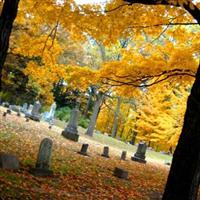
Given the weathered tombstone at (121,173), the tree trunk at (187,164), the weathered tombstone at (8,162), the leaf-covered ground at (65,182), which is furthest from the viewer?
the weathered tombstone at (121,173)

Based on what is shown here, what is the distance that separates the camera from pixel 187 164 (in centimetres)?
630

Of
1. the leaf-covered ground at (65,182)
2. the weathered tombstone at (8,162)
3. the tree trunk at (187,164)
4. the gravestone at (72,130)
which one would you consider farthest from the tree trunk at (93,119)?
the tree trunk at (187,164)

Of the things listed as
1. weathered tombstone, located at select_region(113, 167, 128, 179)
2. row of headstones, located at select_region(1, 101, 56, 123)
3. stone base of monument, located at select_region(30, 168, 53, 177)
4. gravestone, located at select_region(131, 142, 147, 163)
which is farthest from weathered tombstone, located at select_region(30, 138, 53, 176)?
row of headstones, located at select_region(1, 101, 56, 123)

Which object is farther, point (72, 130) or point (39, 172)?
point (72, 130)

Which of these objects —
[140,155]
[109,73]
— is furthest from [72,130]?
[109,73]

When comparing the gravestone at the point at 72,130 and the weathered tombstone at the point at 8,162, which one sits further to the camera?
the gravestone at the point at 72,130

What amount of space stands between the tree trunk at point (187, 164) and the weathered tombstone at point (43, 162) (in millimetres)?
4162

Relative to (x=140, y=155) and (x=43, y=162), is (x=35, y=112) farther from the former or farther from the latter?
(x=43, y=162)

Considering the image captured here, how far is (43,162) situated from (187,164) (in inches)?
193

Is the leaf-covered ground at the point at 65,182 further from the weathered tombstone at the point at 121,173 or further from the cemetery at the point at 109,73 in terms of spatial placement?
the weathered tombstone at the point at 121,173

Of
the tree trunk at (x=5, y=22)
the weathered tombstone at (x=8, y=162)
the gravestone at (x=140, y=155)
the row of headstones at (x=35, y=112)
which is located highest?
the tree trunk at (x=5, y=22)

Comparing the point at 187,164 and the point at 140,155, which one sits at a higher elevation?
the point at 187,164

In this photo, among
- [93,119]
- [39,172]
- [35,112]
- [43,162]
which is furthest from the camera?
[93,119]

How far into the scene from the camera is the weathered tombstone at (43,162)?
9.69 metres
